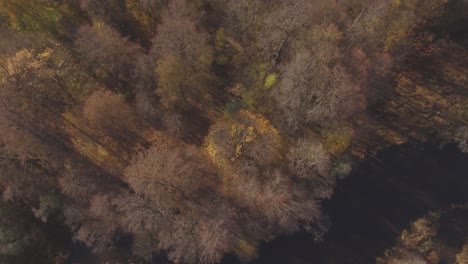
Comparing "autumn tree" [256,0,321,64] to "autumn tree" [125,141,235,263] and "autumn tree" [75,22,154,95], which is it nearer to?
"autumn tree" [75,22,154,95]

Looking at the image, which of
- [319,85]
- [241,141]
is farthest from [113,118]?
[319,85]

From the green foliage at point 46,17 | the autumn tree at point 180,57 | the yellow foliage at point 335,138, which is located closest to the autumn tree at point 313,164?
the yellow foliage at point 335,138

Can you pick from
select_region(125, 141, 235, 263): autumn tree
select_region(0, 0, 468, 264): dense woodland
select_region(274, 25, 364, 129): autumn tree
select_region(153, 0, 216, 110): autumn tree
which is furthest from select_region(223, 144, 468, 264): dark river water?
select_region(153, 0, 216, 110): autumn tree

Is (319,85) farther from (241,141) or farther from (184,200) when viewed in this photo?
(184,200)

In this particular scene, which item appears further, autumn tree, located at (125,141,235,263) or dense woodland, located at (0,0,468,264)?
dense woodland, located at (0,0,468,264)

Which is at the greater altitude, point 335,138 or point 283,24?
point 283,24
